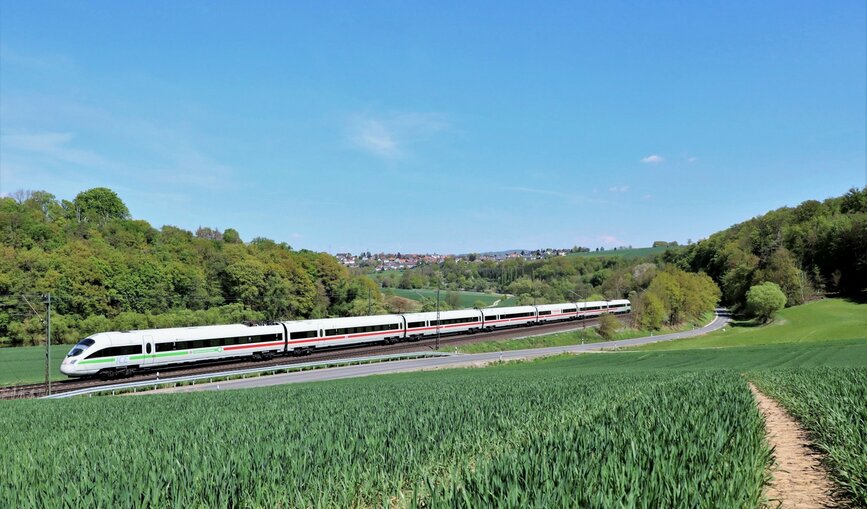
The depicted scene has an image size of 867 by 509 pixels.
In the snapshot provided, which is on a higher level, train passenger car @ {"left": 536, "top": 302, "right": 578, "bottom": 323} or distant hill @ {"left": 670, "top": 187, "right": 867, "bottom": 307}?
distant hill @ {"left": 670, "top": 187, "right": 867, "bottom": 307}

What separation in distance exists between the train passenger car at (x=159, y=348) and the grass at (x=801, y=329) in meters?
50.2

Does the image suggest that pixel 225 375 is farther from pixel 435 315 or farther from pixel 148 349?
pixel 435 315

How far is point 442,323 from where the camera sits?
64.9 metres

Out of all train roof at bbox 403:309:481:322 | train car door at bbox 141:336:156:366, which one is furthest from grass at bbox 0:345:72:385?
train roof at bbox 403:309:481:322

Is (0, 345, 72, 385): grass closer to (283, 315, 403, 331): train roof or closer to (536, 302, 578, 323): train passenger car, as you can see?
(283, 315, 403, 331): train roof

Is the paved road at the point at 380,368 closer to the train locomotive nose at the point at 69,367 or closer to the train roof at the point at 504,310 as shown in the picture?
the train locomotive nose at the point at 69,367

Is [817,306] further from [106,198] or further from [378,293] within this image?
[106,198]

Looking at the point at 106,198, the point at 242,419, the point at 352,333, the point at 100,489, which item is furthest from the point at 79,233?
the point at 100,489

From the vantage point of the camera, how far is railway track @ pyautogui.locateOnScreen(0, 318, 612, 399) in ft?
116

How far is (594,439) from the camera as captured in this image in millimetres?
6918

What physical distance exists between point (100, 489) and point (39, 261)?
84.2 meters

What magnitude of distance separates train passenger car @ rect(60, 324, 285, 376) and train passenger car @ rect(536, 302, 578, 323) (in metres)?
46.0

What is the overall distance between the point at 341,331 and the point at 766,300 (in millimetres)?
78656

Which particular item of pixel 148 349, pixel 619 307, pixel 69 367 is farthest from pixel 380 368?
pixel 619 307
